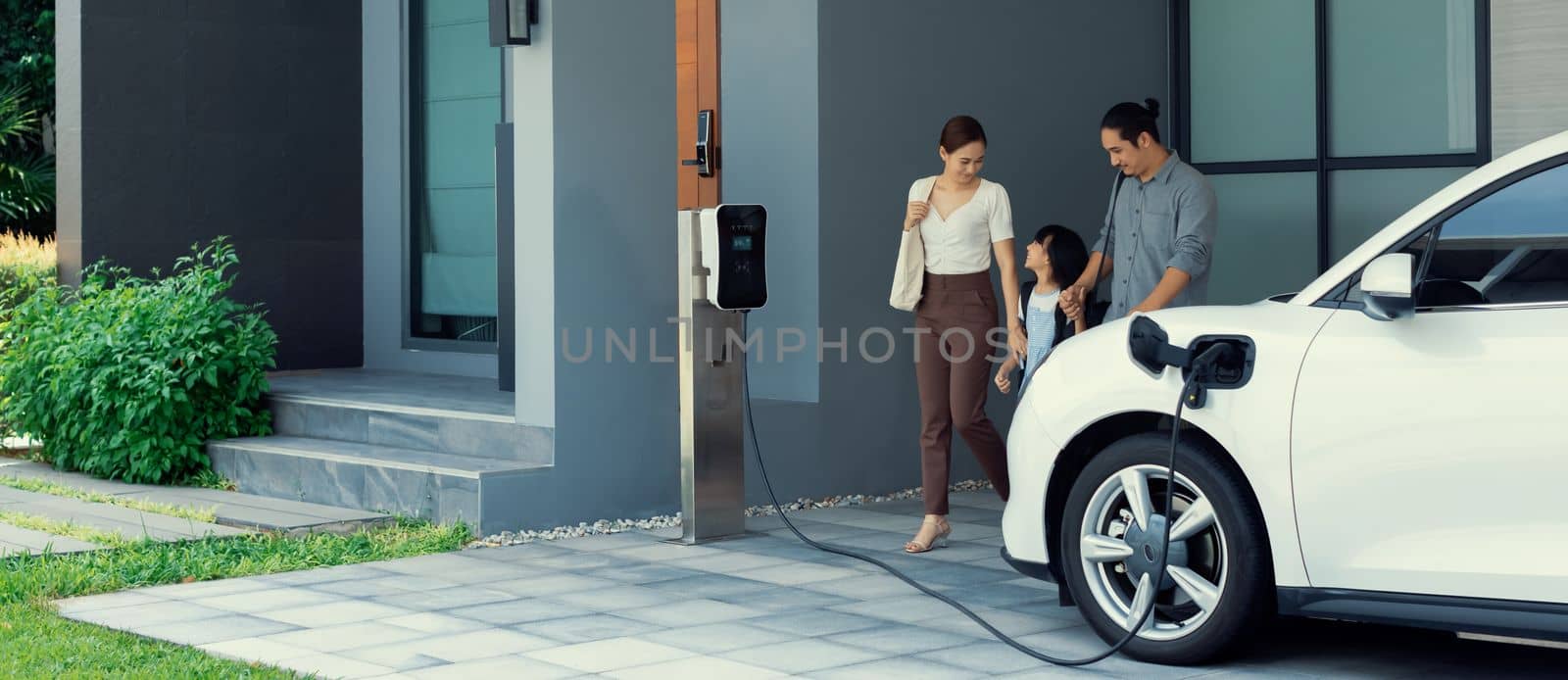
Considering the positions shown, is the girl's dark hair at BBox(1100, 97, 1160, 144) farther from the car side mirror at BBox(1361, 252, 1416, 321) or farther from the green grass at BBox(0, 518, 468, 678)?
the green grass at BBox(0, 518, 468, 678)

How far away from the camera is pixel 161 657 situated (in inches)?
217

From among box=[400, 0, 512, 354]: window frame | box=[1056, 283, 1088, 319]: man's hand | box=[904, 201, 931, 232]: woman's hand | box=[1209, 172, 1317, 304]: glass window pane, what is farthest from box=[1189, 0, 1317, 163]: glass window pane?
box=[400, 0, 512, 354]: window frame

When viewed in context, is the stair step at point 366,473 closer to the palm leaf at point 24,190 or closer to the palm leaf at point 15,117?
the palm leaf at point 24,190

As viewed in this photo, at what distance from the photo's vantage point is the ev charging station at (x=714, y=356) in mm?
7977

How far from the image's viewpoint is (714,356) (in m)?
8.18

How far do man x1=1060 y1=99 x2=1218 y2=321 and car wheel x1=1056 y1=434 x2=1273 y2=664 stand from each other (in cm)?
165

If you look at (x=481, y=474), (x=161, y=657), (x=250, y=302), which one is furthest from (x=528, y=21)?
(x=250, y=302)

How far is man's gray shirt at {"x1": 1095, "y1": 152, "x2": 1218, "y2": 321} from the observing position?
23.1ft

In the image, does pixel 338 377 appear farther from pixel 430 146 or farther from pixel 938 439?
pixel 938 439

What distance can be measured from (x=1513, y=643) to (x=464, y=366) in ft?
24.6

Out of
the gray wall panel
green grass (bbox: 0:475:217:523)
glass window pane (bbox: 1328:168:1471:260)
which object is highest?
the gray wall panel

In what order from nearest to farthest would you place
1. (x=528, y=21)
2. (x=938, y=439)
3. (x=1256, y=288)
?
(x=938, y=439), (x=528, y=21), (x=1256, y=288)

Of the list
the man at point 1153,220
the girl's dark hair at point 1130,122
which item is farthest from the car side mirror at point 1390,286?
the girl's dark hair at point 1130,122

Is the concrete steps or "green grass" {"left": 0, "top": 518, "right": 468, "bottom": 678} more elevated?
the concrete steps
